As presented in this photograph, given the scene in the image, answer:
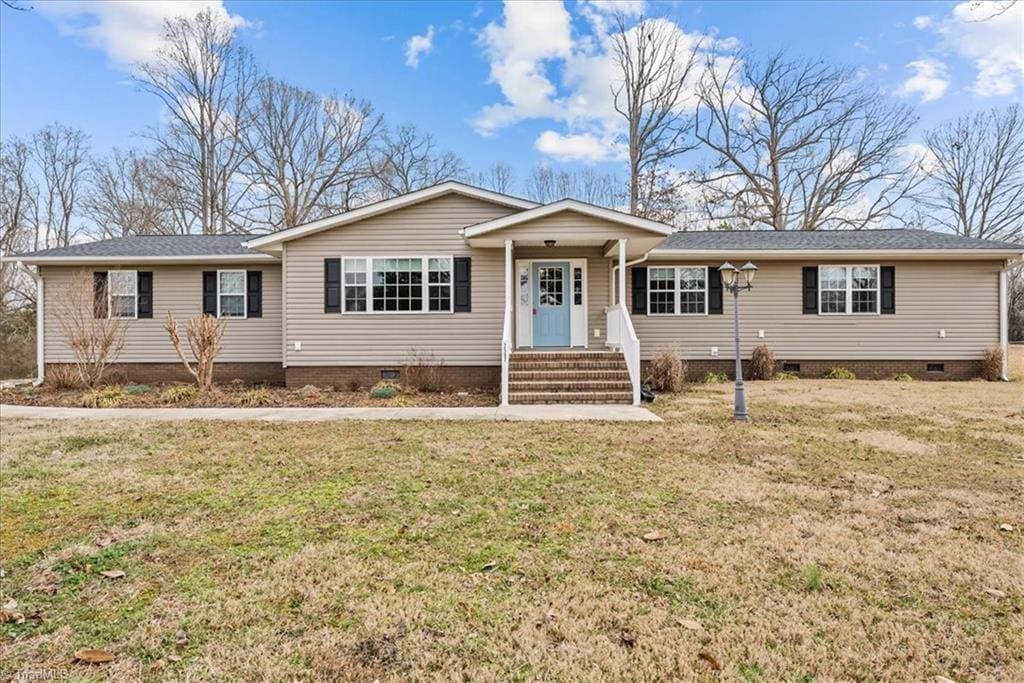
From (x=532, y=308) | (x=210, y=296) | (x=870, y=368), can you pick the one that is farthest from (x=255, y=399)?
(x=870, y=368)

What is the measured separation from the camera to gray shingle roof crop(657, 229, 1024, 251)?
12438 millimetres

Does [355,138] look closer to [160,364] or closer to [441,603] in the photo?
[160,364]

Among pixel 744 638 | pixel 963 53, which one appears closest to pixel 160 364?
pixel 744 638

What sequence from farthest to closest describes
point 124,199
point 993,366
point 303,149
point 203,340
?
point 303,149, point 124,199, point 993,366, point 203,340

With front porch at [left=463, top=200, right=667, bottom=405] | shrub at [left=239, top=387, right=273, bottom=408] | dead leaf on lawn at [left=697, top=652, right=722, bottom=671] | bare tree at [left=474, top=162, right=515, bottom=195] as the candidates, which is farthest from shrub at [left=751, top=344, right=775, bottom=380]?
bare tree at [left=474, top=162, right=515, bottom=195]

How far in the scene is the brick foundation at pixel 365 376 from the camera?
11.5 metres

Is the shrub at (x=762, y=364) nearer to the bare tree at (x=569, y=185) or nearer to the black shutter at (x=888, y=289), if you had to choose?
the black shutter at (x=888, y=289)

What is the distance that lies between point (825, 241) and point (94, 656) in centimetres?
1508

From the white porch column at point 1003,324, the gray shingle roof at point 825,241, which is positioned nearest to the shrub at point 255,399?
the gray shingle roof at point 825,241

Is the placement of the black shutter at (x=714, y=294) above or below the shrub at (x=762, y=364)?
above

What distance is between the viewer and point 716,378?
12.3 meters

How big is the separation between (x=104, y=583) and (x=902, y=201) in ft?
101

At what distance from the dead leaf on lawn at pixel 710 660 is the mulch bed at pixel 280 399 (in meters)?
7.10

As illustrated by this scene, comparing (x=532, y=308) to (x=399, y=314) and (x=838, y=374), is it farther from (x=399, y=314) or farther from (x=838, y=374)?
(x=838, y=374)
